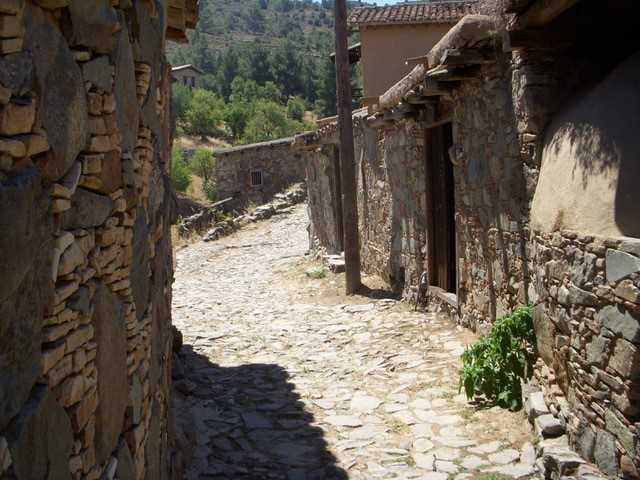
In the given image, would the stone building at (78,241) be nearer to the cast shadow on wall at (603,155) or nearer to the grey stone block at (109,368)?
the grey stone block at (109,368)

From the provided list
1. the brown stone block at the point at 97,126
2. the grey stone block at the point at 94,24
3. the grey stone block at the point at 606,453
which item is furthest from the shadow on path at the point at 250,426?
the grey stone block at the point at 94,24

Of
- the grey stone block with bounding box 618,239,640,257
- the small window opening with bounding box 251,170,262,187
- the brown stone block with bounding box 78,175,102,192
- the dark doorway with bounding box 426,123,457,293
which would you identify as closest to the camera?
the brown stone block with bounding box 78,175,102,192

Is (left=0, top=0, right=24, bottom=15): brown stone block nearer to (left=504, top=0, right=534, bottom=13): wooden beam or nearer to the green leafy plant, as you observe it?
(left=504, top=0, right=534, bottom=13): wooden beam

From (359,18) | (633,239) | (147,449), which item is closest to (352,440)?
(147,449)

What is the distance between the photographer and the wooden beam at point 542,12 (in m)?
4.28

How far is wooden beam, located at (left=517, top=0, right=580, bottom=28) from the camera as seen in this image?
428cm

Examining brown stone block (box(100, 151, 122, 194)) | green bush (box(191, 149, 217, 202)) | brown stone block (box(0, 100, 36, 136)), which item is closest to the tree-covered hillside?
green bush (box(191, 149, 217, 202))

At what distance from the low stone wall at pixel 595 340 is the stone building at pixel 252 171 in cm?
2157

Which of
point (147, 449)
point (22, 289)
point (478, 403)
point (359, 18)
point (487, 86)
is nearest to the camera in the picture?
point (22, 289)

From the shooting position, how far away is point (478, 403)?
556 cm

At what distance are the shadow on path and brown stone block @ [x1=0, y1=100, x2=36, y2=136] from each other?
343cm

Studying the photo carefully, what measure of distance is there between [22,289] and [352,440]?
12.9ft

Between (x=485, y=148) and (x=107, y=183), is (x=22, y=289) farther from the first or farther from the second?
(x=485, y=148)

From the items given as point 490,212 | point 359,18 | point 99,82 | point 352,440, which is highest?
point 359,18
